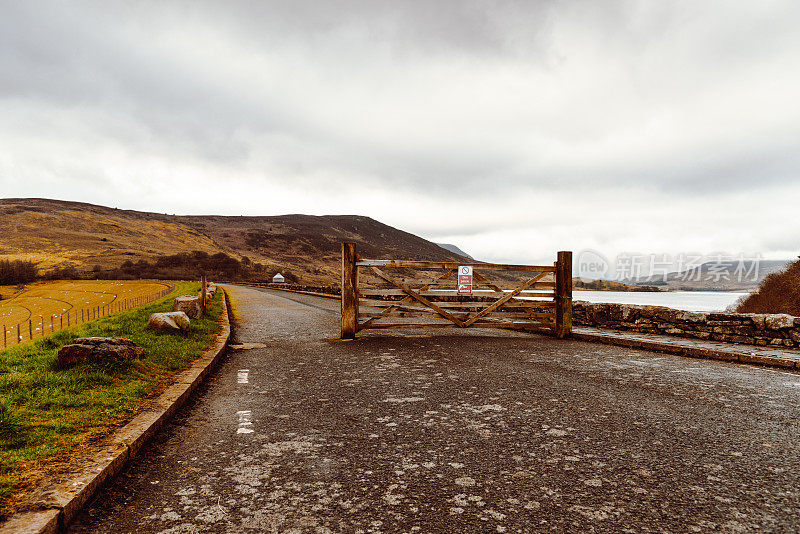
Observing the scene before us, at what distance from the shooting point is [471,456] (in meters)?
3.34

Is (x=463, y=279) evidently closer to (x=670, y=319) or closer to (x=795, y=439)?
(x=670, y=319)

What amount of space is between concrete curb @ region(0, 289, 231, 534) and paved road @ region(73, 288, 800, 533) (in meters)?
0.11

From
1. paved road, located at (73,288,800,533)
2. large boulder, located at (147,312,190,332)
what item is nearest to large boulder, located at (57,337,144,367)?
paved road, located at (73,288,800,533)

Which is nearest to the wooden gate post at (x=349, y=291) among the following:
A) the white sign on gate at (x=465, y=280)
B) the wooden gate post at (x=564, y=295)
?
the white sign on gate at (x=465, y=280)

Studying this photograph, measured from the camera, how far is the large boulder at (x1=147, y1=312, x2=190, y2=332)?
8.55m

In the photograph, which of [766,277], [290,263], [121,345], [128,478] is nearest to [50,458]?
[128,478]

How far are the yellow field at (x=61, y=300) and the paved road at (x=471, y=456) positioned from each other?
52.1 meters

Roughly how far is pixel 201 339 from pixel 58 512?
21.7 feet

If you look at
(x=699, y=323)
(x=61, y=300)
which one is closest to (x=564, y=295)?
(x=699, y=323)

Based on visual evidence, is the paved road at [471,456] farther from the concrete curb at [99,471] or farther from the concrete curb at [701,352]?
the concrete curb at [701,352]

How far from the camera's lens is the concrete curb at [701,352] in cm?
714

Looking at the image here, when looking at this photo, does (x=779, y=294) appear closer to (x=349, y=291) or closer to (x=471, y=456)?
(x=349, y=291)

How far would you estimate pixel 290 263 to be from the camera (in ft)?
501

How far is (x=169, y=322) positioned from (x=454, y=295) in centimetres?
654
